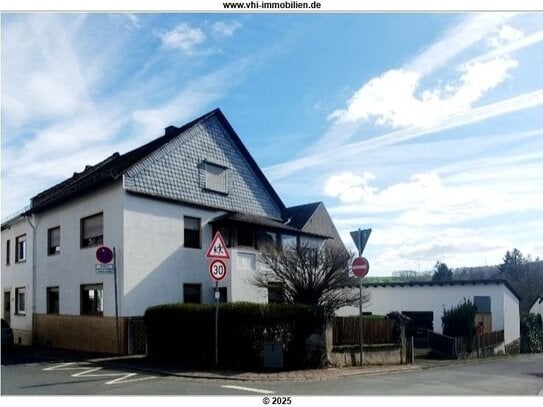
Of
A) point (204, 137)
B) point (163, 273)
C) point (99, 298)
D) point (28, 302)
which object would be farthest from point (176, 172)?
point (28, 302)

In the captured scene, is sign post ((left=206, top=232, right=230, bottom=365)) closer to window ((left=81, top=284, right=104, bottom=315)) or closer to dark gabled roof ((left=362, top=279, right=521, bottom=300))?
window ((left=81, top=284, right=104, bottom=315))

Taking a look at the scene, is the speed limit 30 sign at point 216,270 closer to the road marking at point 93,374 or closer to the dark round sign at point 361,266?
the road marking at point 93,374

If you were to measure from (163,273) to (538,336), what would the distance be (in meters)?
24.2

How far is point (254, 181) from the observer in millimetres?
23438

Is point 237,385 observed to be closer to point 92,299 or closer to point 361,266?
point 361,266

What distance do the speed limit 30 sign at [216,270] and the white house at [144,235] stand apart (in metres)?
5.94

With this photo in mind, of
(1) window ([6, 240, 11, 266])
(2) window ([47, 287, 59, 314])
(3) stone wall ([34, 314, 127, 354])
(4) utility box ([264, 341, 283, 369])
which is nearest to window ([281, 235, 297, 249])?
(3) stone wall ([34, 314, 127, 354])

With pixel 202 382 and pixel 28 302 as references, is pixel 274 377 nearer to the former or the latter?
pixel 202 382

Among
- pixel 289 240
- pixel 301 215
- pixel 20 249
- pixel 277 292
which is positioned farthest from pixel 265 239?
pixel 20 249

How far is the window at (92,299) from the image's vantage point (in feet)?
60.3

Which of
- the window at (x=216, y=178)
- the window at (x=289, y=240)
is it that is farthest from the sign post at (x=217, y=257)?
the window at (x=289, y=240)

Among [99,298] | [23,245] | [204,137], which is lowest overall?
[99,298]

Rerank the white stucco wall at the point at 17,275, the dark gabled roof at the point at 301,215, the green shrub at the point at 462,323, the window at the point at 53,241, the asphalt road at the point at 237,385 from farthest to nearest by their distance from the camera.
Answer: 1. the dark gabled roof at the point at 301,215
2. the green shrub at the point at 462,323
3. the white stucco wall at the point at 17,275
4. the window at the point at 53,241
5. the asphalt road at the point at 237,385

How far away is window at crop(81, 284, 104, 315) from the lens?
60.3ft
